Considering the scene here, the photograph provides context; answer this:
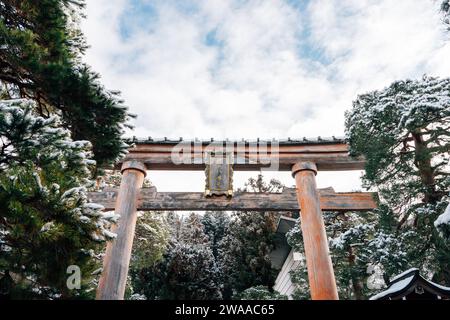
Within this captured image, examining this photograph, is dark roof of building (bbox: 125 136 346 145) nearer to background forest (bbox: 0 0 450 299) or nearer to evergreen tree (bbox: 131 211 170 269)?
background forest (bbox: 0 0 450 299)

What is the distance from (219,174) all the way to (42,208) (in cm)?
539

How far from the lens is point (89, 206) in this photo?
2.64 metres

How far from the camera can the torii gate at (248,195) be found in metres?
6.49

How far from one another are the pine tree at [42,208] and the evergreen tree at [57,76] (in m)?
0.86

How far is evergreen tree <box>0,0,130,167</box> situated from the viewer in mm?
3400

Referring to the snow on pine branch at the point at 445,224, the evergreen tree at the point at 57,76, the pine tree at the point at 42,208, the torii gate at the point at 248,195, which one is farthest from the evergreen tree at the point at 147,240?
the snow on pine branch at the point at 445,224

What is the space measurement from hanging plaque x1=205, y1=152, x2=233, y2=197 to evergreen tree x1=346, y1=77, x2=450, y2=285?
318 centimetres

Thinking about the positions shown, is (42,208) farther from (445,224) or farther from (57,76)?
(445,224)

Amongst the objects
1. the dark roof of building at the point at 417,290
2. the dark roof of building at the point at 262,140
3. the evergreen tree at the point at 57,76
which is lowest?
the dark roof of building at the point at 417,290

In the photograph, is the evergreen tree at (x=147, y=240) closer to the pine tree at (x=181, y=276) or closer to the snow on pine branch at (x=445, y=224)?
the pine tree at (x=181, y=276)

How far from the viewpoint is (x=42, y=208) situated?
2.57 meters

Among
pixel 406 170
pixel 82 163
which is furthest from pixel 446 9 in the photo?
pixel 82 163

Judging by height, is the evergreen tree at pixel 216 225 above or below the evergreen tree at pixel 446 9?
above

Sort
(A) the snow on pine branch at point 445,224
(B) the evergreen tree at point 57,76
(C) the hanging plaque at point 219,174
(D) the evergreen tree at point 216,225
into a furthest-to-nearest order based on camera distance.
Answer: (D) the evergreen tree at point 216,225, (C) the hanging plaque at point 219,174, (A) the snow on pine branch at point 445,224, (B) the evergreen tree at point 57,76
